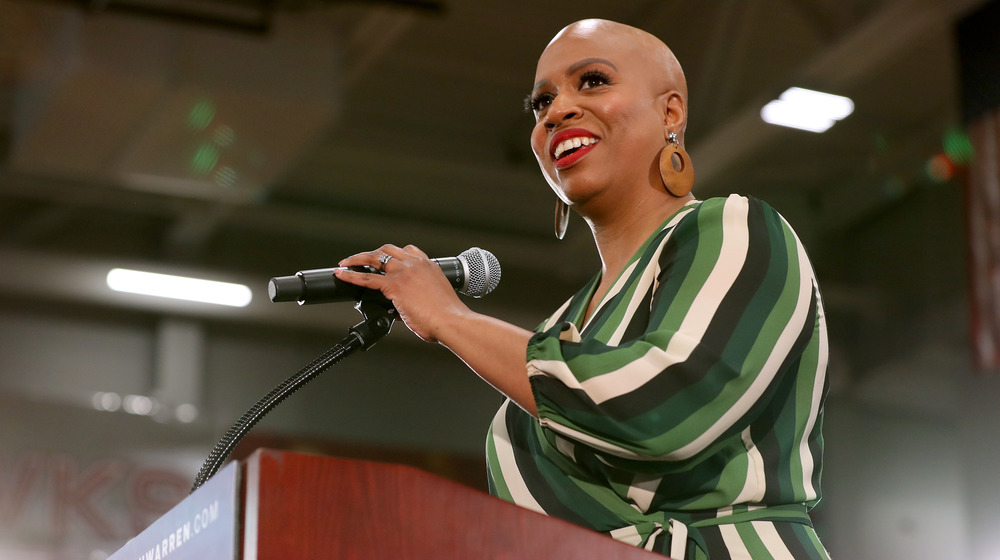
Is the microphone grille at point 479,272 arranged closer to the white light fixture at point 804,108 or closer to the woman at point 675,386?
the woman at point 675,386

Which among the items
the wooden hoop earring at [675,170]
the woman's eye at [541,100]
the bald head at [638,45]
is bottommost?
the wooden hoop earring at [675,170]

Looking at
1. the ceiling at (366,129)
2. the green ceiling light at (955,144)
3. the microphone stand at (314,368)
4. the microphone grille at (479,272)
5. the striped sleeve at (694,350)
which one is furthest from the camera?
the green ceiling light at (955,144)

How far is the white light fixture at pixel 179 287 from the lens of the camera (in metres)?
7.44

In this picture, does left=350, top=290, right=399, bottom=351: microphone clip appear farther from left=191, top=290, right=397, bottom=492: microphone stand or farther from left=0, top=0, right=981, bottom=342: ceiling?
left=0, top=0, right=981, bottom=342: ceiling

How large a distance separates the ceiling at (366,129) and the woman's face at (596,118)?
383 centimetres

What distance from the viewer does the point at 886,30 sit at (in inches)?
206

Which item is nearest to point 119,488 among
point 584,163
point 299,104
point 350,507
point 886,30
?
point 299,104

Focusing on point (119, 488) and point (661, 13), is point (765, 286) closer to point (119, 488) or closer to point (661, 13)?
point (661, 13)

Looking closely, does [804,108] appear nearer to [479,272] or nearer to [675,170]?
[675,170]

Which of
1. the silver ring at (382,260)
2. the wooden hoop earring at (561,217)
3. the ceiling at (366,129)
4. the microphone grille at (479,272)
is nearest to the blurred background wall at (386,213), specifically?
the ceiling at (366,129)

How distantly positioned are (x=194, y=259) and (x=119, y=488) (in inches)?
65.4

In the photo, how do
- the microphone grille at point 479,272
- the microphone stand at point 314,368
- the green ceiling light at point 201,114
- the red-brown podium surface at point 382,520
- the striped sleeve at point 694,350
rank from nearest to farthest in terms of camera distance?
the red-brown podium surface at point 382,520 → the striped sleeve at point 694,350 → the microphone stand at point 314,368 → the microphone grille at point 479,272 → the green ceiling light at point 201,114

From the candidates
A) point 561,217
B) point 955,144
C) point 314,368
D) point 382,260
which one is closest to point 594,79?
point 561,217

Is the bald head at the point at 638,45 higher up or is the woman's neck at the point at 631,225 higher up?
the bald head at the point at 638,45
